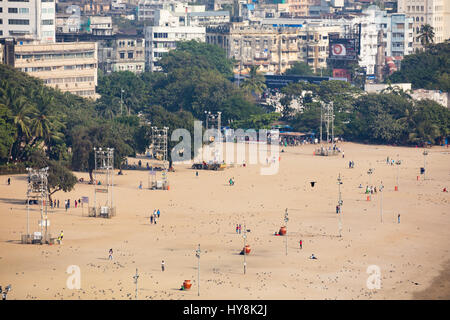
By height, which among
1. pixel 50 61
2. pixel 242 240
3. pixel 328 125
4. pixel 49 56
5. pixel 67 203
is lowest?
pixel 242 240

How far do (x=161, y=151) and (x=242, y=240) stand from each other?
140 ft

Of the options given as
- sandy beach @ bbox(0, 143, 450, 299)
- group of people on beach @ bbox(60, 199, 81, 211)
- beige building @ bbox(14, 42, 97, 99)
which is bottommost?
sandy beach @ bbox(0, 143, 450, 299)

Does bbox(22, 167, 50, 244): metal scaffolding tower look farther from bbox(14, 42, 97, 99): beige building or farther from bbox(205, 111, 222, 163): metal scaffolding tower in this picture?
bbox(14, 42, 97, 99): beige building

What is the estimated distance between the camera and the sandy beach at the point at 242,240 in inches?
3383

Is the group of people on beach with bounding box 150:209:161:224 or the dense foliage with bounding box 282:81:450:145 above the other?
the dense foliage with bounding box 282:81:450:145

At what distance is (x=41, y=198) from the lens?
4227 inches

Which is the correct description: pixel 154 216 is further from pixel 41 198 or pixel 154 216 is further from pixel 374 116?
pixel 374 116

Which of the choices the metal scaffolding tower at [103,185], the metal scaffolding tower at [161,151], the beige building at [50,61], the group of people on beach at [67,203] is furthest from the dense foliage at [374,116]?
the group of people on beach at [67,203]

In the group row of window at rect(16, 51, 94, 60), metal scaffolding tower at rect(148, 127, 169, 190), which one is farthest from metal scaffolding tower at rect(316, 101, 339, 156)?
row of window at rect(16, 51, 94, 60)

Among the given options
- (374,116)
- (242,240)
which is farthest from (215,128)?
(242,240)

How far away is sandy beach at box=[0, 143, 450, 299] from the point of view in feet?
282

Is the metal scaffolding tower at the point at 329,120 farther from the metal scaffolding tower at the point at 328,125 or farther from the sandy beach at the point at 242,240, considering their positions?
the sandy beach at the point at 242,240

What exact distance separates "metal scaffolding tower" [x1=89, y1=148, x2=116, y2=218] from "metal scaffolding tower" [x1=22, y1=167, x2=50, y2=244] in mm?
5735

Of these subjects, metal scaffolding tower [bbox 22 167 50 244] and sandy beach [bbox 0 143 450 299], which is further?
metal scaffolding tower [bbox 22 167 50 244]
